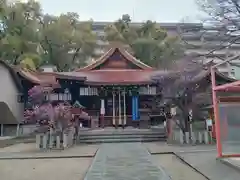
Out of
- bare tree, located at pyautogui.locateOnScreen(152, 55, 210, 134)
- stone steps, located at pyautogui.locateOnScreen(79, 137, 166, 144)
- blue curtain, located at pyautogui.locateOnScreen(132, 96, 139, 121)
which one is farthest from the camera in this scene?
Answer: blue curtain, located at pyautogui.locateOnScreen(132, 96, 139, 121)

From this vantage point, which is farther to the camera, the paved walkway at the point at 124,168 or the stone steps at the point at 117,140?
the stone steps at the point at 117,140

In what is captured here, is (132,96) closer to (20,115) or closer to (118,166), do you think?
(20,115)

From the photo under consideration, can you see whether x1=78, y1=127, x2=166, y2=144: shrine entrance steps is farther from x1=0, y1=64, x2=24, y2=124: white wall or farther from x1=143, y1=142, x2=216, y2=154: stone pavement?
x1=0, y1=64, x2=24, y2=124: white wall

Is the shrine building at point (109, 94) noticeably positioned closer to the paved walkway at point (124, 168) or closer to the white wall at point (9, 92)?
the white wall at point (9, 92)

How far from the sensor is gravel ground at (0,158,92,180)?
7598 millimetres


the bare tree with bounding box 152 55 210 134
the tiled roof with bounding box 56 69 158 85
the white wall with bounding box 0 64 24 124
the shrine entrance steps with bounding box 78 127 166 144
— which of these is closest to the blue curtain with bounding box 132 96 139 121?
the tiled roof with bounding box 56 69 158 85

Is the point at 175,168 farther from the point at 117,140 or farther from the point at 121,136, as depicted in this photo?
the point at 121,136

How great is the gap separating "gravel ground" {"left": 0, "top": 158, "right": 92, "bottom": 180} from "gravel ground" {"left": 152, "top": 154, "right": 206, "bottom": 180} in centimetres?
221

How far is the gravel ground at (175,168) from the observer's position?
284 inches

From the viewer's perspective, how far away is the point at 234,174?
7148mm

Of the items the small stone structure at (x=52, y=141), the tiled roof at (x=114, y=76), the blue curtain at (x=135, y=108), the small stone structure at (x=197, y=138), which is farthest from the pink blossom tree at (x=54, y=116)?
the blue curtain at (x=135, y=108)

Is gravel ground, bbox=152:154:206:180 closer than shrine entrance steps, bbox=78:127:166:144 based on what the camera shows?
Yes

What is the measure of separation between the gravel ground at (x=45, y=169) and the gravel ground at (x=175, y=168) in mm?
2212

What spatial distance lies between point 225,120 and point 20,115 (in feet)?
51.8
